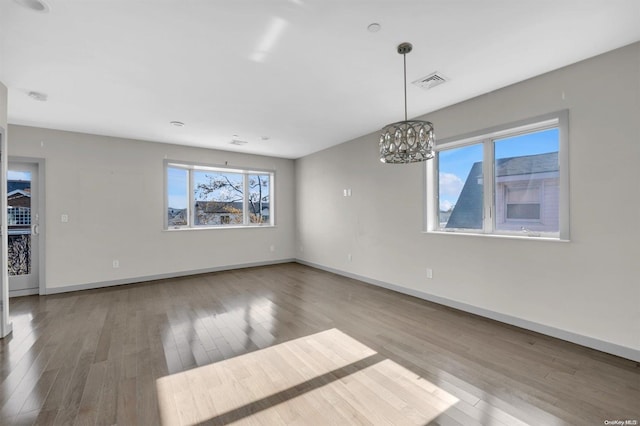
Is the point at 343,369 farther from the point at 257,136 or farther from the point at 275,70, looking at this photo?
the point at 257,136

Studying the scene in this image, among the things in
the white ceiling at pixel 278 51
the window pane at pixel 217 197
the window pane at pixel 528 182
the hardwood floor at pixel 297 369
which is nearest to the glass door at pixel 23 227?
the hardwood floor at pixel 297 369

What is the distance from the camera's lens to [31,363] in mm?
2326

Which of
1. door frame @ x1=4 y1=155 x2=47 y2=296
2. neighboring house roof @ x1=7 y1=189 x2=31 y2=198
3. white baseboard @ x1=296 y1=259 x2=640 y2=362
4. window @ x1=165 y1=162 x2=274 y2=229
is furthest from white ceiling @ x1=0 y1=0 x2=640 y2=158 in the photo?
white baseboard @ x1=296 y1=259 x2=640 y2=362

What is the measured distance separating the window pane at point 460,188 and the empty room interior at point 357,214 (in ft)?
0.09

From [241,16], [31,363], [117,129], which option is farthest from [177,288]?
[241,16]

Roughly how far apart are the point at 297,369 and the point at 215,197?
4.74 meters

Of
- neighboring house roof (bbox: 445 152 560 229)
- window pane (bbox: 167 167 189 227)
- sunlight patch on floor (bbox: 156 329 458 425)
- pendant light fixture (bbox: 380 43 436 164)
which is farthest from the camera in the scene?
window pane (bbox: 167 167 189 227)

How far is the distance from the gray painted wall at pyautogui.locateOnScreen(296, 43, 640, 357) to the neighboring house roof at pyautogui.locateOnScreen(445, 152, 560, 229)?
0.81 ft

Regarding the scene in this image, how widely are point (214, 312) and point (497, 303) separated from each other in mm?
3470

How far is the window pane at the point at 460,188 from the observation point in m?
3.52

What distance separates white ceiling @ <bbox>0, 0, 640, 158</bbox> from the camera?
1.89 m

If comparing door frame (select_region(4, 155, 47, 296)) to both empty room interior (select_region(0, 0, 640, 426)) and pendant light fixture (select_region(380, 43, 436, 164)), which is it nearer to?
empty room interior (select_region(0, 0, 640, 426))

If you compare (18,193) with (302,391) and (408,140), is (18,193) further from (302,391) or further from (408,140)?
(408,140)

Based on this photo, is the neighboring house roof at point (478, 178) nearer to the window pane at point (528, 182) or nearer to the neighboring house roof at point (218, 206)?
the window pane at point (528, 182)
